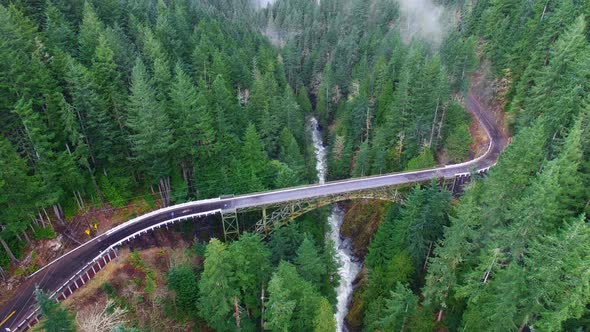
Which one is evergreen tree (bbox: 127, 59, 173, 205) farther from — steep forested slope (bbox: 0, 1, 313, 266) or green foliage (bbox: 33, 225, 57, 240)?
green foliage (bbox: 33, 225, 57, 240)

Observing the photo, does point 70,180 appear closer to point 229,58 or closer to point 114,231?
point 114,231

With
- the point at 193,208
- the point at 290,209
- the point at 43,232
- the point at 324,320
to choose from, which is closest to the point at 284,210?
the point at 290,209

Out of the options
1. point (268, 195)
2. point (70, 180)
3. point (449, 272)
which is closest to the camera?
point (449, 272)

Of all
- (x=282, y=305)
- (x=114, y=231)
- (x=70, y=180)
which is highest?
(x=70, y=180)

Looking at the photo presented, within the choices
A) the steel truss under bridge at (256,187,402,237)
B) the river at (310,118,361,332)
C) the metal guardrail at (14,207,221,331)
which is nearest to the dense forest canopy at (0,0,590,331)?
the steel truss under bridge at (256,187,402,237)

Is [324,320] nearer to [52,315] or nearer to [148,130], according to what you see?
[52,315]

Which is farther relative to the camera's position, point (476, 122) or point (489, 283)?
point (476, 122)

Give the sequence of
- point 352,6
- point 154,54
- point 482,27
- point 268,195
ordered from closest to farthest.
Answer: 1. point 268,195
2. point 154,54
3. point 482,27
4. point 352,6

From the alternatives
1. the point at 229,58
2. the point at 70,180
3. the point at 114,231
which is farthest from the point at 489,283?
the point at 229,58

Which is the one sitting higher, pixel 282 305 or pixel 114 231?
pixel 282 305
